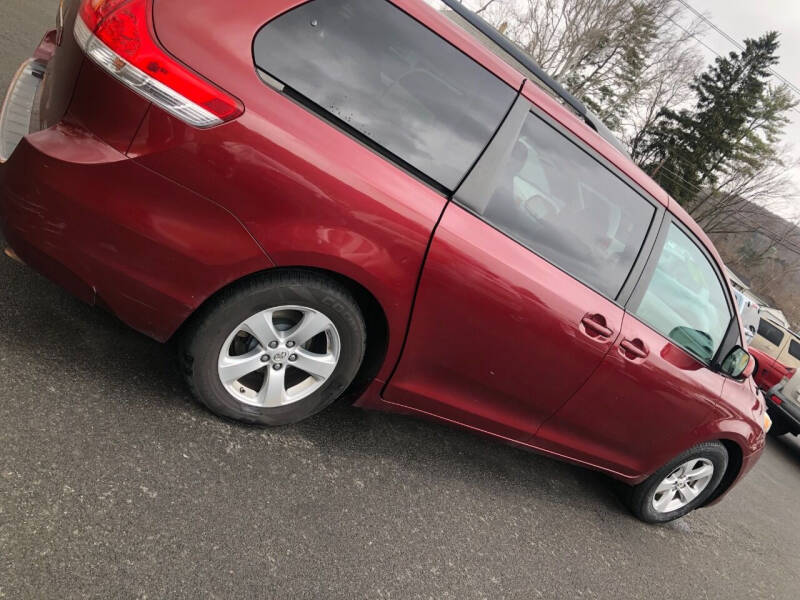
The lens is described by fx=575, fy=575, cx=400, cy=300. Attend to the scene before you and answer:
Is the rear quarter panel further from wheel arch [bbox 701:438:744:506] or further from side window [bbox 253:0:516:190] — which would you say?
wheel arch [bbox 701:438:744:506]

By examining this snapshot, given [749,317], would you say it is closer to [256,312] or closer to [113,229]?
[256,312]

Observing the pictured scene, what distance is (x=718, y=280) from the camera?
336 centimetres

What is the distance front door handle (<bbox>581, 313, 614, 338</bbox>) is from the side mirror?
41.3 inches

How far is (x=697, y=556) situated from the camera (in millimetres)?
3672

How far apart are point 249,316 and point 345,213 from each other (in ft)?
1.81

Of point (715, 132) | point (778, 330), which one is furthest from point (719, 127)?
point (778, 330)

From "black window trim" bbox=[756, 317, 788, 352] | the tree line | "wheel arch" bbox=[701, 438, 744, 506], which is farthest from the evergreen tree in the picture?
"wheel arch" bbox=[701, 438, 744, 506]

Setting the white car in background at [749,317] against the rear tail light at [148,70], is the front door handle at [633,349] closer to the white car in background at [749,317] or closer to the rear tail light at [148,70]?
the rear tail light at [148,70]

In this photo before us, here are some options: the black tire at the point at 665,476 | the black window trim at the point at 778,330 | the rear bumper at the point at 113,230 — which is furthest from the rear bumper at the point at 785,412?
the rear bumper at the point at 113,230

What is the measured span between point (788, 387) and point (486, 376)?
7.70 meters

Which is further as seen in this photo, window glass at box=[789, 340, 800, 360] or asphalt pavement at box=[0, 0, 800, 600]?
window glass at box=[789, 340, 800, 360]

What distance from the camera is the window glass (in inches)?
393

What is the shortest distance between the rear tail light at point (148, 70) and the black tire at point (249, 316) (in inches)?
24.6

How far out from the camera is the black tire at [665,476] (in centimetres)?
347
